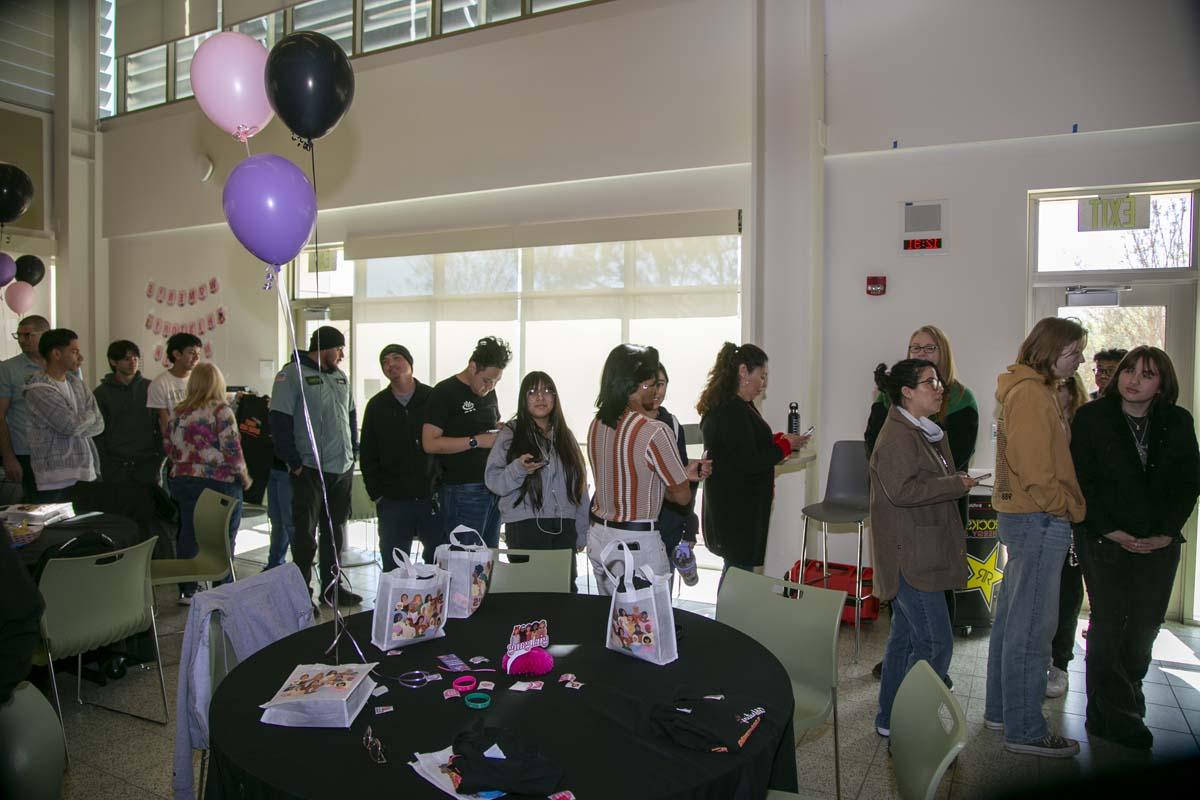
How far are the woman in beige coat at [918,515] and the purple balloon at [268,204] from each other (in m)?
2.23

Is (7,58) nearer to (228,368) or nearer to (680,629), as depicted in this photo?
(228,368)

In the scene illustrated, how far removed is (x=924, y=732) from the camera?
1.68m

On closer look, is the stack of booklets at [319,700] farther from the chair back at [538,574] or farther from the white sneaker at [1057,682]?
the white sneaker at [1057,682]

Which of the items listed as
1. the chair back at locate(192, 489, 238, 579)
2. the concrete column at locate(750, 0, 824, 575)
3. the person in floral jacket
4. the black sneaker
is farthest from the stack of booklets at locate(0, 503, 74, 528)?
the black sneaker

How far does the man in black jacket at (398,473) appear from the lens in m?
4.18

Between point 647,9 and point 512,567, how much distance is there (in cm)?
434

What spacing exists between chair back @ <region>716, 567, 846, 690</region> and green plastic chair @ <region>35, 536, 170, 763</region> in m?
2.35

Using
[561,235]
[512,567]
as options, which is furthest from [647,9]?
[512,567]

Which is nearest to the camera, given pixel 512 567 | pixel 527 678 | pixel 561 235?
pixel 527 678

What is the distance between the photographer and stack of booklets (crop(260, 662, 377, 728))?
167cm

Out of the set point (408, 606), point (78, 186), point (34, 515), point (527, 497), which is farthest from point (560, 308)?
point (78, 186)

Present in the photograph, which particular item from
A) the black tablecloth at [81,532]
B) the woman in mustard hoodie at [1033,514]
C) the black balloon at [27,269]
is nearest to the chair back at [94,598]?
the black tablecloth at [81,532]

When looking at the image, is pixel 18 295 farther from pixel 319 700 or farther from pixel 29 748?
pixel 319 700

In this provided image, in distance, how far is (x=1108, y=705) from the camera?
312cm
